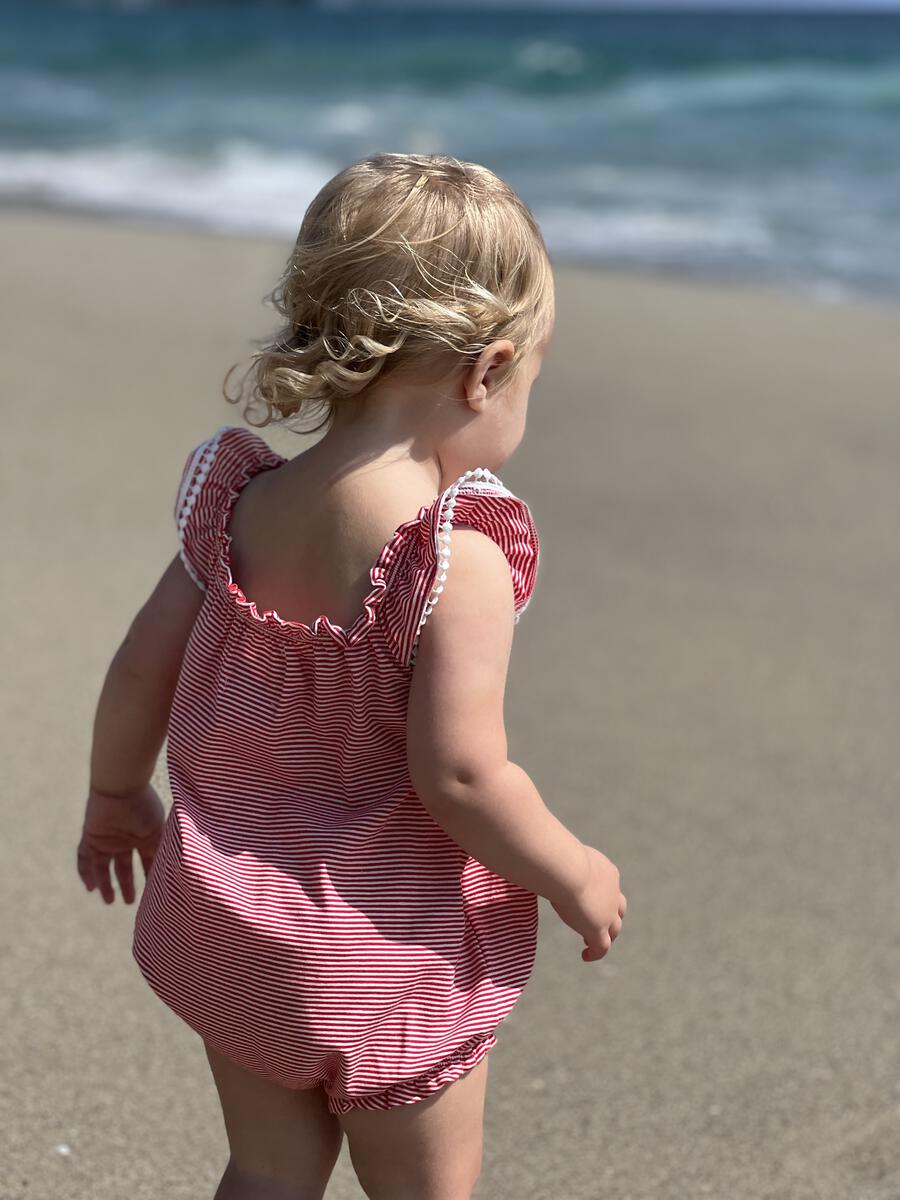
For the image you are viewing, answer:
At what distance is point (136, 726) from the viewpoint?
1396mm

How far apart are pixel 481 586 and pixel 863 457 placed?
10.6ft

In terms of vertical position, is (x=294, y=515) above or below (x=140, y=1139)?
above

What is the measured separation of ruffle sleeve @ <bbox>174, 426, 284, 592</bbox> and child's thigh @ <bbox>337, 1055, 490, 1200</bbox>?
0.50 meters

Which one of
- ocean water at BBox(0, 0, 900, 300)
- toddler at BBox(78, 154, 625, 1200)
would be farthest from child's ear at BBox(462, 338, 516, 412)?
ocean water at BBox(0, 0, 900, 300)

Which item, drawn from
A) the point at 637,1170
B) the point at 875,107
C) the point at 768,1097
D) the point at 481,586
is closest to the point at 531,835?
the point at 481,586

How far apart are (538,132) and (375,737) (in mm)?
12654

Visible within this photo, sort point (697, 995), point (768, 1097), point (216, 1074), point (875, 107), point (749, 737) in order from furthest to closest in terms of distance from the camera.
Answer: point (875, 107)
point (749, 737)
point (697, 995)
point (768, 1097)
point (216, 1074)

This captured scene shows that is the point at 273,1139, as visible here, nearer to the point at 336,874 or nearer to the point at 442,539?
the point at 336,874

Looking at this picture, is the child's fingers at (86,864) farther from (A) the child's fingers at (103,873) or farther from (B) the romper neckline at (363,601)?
(B) the romper neckline at (363,601)

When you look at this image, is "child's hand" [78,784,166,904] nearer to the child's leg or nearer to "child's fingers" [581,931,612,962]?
the child's leg

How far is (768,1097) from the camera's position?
1.74 metres

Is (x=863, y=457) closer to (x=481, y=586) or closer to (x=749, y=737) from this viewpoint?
(x=749, y=737)

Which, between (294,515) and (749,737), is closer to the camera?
(294,515)

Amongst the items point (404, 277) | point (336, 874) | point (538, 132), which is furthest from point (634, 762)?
point (538, 132)
